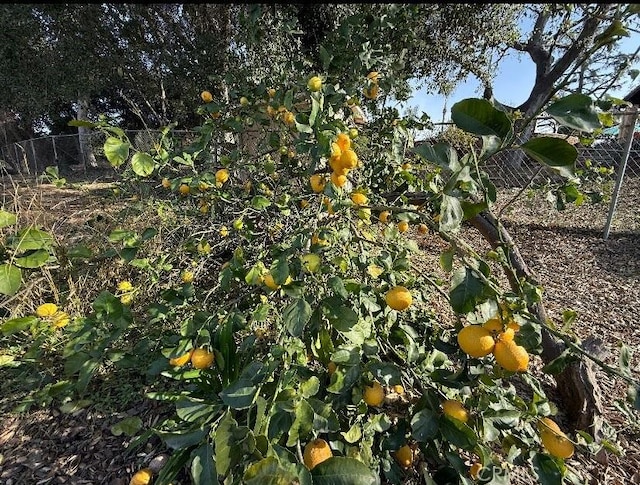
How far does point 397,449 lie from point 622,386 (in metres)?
1.47

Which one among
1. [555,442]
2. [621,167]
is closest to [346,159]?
[555,442]

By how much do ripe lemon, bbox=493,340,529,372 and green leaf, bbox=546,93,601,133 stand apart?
0.38 meters

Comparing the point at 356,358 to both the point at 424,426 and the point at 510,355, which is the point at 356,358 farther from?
the point at 510,355

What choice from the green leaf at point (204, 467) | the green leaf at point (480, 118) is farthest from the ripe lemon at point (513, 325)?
the green leaf at point (204, 467)

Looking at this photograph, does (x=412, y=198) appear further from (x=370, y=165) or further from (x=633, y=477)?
(x=633, y=477)

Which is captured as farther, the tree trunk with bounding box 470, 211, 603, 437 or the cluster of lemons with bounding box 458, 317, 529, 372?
the tree trunk with bounding box 470, 211, 603, 437

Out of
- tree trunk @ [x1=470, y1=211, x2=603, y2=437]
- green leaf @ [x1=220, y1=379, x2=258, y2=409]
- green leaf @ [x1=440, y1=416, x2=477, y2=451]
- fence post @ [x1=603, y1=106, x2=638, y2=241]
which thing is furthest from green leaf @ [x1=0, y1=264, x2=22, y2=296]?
fence post @ [x1=603, y1=106, x2=638, y2=241]

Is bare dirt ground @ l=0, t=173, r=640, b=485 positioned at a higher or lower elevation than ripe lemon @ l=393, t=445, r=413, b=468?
lower

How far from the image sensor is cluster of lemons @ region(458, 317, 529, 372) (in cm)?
65

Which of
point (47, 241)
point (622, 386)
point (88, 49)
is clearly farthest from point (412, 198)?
point (88, 49)

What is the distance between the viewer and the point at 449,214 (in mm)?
555

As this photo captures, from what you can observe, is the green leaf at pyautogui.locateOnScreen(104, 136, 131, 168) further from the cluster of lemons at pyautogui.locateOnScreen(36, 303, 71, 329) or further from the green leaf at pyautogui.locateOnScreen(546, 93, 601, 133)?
the green leaf at pyautogui.locateOnScreen(546, 93, 601, 133)

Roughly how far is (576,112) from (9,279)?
1.13 m

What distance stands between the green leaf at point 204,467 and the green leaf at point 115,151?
69 cm
